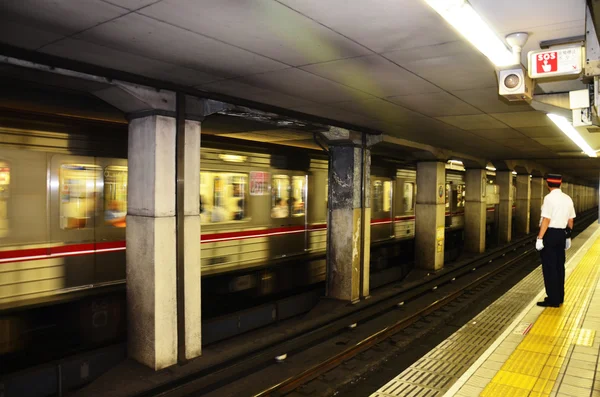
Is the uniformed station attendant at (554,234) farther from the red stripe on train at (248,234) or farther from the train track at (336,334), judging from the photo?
the red stripe on train at (248,234)

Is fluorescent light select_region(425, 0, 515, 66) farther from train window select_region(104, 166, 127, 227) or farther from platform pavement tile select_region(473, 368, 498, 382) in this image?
train window select_region(104, 166, 127, 227)

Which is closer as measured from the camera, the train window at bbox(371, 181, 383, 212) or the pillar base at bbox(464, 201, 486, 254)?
the train window at bbox(371, 181, 383, 212)

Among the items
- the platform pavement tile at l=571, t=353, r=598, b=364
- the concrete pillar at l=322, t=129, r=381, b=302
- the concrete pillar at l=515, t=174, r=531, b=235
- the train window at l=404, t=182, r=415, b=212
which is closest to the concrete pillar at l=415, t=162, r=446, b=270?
the train window at l=404, t=182, r=415, b=212

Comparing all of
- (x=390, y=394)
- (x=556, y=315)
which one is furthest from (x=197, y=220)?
(x=556, y=315)

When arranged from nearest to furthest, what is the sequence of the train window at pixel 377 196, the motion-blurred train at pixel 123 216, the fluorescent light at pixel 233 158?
the motion-blurred train at pixel 123 216, the fluorescent light at pixel 233 158, the train window at pixel 377 196

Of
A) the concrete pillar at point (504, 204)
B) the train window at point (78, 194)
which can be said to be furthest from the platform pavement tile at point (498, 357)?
the concrete pillar at point (504, 204)

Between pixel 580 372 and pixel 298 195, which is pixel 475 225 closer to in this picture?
pixel 298 195

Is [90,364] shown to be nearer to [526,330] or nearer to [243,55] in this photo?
[243,55]

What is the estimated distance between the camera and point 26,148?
5492 mm

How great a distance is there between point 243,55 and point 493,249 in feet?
47.8

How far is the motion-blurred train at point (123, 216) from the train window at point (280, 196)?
2 centimetres

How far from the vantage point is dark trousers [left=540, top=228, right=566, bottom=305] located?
5836 mm

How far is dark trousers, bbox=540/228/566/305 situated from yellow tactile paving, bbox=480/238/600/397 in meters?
0.28

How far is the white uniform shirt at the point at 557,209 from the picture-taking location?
5.82m
